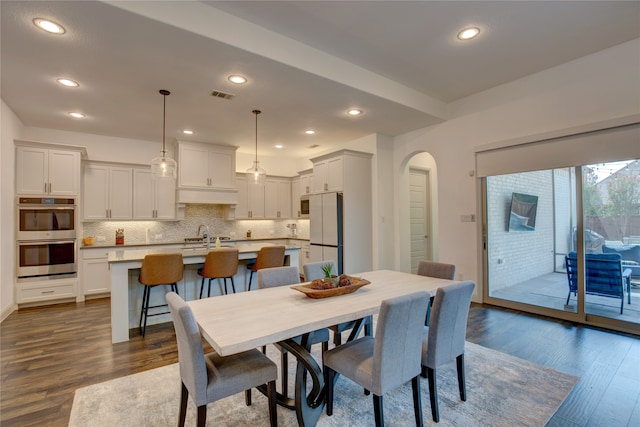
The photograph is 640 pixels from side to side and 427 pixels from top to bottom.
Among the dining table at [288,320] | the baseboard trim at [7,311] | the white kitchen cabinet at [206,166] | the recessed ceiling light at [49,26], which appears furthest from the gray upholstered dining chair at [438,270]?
the baseboard trim at [7,311]

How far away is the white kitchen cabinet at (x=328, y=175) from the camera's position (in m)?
5.25

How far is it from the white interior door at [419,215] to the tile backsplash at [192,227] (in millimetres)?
2576

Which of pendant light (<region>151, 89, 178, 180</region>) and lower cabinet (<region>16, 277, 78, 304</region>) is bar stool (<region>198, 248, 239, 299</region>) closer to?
pendant light (<region>151, 89, 178, 180</region>)

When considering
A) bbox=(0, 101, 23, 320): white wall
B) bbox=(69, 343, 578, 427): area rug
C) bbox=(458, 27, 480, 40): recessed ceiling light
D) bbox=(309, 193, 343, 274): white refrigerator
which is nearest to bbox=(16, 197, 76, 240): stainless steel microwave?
bbox=(0, 101, 23, 320): white wall

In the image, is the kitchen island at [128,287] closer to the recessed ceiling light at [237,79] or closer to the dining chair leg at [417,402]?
the recessed ceiling light at [237,79]

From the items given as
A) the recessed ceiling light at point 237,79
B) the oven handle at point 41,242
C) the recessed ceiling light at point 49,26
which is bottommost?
the oven handle at point 41,242

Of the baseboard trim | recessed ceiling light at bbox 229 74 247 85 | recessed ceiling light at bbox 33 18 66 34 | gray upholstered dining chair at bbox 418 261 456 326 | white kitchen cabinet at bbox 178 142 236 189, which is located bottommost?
the baseboard trim

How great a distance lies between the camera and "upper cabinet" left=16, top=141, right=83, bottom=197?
14.5ft

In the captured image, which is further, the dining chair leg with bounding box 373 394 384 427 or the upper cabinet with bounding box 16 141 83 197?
the upper cabinet with bounding box 16 141 83 197

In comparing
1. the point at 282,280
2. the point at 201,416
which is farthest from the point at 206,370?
the point at 282,280

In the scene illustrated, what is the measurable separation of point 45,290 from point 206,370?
4.61 metres

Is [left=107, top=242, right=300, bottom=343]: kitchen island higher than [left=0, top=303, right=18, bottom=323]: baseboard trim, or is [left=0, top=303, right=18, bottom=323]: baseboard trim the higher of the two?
[left=107, top=242, right=300, bottom=343]: kitchen island

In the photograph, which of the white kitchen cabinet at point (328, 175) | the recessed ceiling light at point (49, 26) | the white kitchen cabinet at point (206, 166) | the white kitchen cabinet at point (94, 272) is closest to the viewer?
the recessed ceiling light at point (49, 26)

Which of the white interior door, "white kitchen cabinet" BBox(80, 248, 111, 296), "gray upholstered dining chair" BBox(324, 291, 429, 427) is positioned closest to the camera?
"gray upholstered dining chair" BBox(324, 291, 429, 427)
